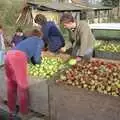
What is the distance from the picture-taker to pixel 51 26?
23.4ft

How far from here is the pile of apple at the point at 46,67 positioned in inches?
231

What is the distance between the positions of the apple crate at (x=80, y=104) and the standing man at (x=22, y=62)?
0.82 meters

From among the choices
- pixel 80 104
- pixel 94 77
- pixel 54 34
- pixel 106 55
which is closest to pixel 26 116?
pixel 80 104

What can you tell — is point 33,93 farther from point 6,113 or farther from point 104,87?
point 104,87

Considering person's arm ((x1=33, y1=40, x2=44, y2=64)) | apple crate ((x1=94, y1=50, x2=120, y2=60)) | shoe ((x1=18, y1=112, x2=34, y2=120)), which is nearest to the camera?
person's arm ((x1=33, y1=40, x2=44, y2=64))

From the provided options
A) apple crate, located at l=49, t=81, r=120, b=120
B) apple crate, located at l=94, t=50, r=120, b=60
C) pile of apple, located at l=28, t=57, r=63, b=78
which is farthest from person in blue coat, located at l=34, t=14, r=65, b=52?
apple crate, located at l=49, t=81, r=120, b=120

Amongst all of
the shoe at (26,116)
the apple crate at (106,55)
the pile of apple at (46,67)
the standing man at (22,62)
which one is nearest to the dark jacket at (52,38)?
the pile of apple at (46,67)

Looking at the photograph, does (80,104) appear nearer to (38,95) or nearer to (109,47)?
(38,95)

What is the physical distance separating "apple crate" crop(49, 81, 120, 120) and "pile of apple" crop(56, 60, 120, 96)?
0.12m

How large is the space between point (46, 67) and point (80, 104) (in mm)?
1588

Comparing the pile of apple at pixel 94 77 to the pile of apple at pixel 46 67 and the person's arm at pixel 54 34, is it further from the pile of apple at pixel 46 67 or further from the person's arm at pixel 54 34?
the person's arm at pixel 54 34

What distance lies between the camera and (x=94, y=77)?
488cm

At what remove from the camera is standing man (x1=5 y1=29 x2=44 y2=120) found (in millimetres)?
5484

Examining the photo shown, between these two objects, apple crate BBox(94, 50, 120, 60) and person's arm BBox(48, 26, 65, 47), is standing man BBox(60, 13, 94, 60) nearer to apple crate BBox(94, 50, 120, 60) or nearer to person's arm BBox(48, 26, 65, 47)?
person's arm BBox(48, 26, 65, 47)
